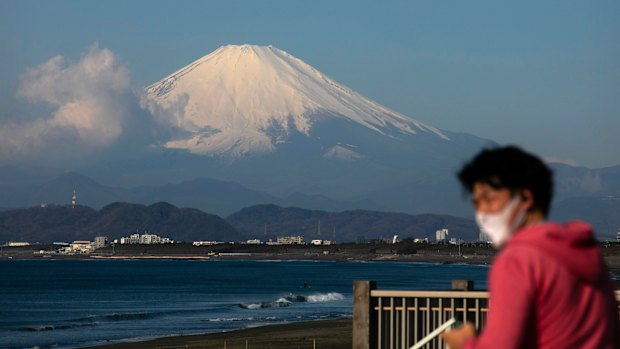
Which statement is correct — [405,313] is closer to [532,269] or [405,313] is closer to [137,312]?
[532,269]

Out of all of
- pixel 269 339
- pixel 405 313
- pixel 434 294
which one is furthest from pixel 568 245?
pixel 269 339

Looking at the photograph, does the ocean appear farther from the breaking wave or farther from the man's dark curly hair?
the man's dark curly hair

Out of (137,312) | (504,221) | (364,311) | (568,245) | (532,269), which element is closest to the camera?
(532,269)

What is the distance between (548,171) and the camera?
4.03m

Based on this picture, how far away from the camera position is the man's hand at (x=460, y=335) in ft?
13.1

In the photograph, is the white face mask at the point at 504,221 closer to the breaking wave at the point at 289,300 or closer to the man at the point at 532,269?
the man at the point at 532,269

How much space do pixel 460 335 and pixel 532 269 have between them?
415mm

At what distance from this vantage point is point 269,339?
53.8 m

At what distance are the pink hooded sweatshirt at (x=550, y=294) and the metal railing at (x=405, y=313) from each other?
9489 mm

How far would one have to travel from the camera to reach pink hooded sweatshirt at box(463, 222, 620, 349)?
3725mm

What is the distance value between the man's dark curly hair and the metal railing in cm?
942

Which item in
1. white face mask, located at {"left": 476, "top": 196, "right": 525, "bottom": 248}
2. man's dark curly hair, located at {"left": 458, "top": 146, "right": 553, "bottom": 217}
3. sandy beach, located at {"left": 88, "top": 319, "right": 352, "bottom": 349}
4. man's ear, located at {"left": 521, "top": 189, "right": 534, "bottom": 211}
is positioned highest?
man's dark curly hair, located at {"left": 458, "top": 146, "right": 553, "bottom": 217}

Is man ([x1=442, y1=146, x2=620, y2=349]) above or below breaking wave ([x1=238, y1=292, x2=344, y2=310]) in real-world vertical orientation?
above

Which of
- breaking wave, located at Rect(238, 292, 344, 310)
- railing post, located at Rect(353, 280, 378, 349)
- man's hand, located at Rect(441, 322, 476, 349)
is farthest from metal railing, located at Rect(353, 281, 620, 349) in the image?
breaking wave, located at Rect(238, 292, 344, 310)
